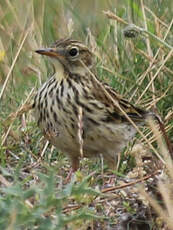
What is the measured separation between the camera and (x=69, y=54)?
4902mm

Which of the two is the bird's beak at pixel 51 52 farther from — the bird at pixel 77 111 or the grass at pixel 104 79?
the grass at pixel 104 79

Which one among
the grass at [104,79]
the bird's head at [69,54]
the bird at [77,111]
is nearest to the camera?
the grass at [104,79]

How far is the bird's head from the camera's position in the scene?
4.82 metres

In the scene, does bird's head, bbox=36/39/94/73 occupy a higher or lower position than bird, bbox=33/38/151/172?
higher

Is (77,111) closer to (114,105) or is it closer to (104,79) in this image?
(114,105)

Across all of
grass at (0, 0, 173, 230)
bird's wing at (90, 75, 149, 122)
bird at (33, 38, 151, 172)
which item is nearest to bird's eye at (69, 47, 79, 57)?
bird at (33, 38, 151, 172)

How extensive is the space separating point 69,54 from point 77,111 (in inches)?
18.8

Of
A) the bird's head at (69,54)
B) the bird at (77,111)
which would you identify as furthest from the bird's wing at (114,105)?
the bird's head at (69,54)

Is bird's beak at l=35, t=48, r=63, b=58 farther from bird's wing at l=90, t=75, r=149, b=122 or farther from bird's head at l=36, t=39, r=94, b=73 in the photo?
bird's wing at l=90, t=75, r=149, b=122

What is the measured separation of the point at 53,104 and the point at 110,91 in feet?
1.85

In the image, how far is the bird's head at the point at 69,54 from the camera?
4816 mm

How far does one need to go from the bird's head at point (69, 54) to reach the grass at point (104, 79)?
0.35m

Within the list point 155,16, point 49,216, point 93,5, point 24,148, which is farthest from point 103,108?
point 93,5

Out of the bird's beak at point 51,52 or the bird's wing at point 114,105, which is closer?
the bird's beak at point 51,52
